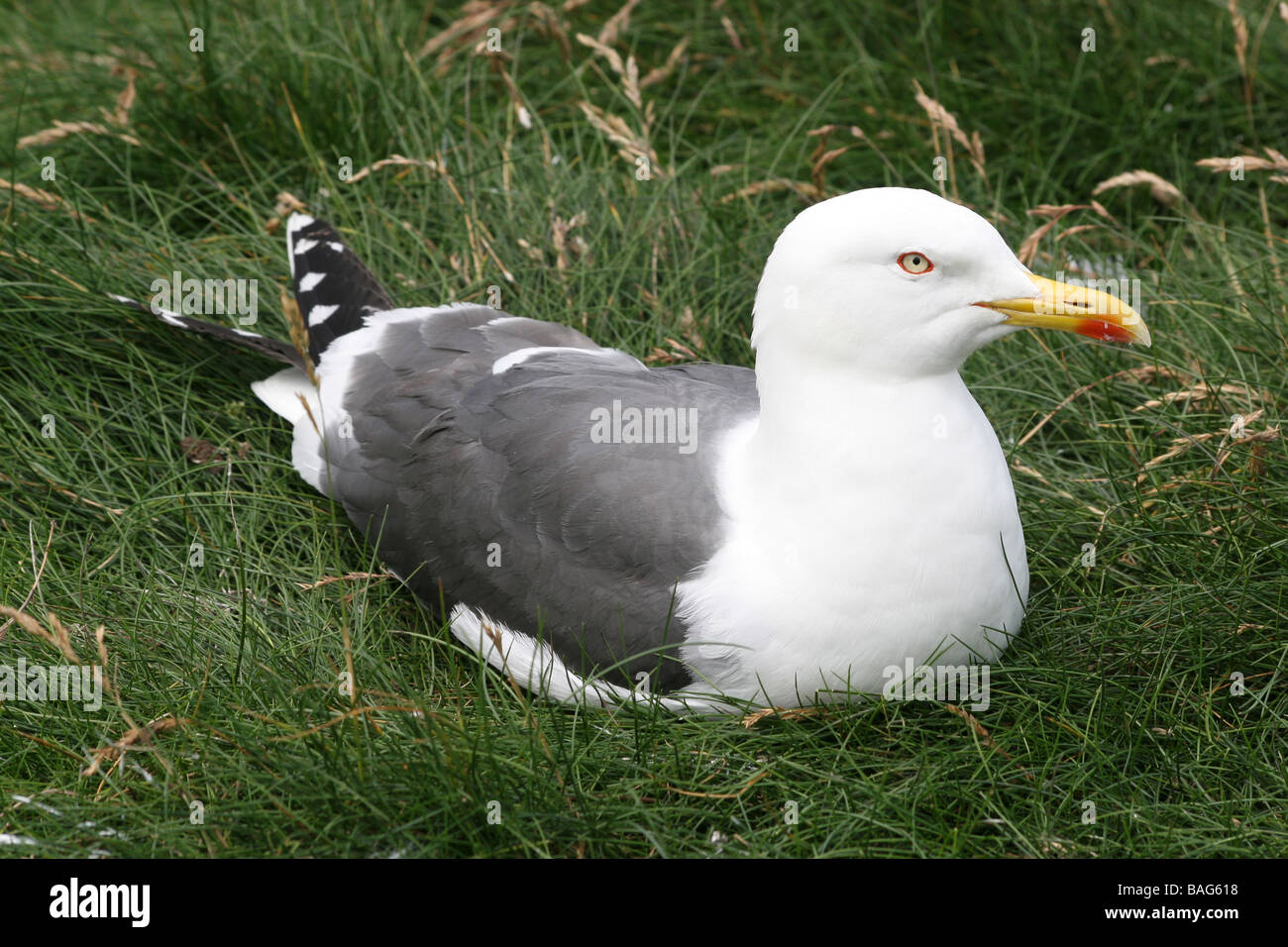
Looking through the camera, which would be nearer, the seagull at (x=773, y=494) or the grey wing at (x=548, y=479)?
the seagull at (x=773, y=494)

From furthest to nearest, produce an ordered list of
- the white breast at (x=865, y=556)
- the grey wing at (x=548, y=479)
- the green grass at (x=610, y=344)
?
1. the grey wing at (x=548, y=479)
2. the white breast at (x=865, y=556)
3. the green grass at (x=610, y=344)

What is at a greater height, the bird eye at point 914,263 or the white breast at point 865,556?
the bird eye at point 914,263

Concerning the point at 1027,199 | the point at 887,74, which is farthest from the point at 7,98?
the point at 1027,199

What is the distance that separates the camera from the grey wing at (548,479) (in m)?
3.66

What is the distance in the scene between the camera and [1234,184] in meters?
5.93

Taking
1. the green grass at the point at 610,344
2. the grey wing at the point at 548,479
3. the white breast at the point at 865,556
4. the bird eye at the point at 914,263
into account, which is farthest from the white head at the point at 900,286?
the green grass at the point at 610,344

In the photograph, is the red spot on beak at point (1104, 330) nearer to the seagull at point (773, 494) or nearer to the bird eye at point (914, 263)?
the seagull at point (773, 494)

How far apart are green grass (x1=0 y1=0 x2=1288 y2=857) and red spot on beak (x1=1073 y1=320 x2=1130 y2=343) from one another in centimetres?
77

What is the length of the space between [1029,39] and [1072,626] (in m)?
3.32

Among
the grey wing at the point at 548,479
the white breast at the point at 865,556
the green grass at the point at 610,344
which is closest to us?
the green grass at the point at 610,344

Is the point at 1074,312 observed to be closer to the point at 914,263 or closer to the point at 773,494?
the point at 914,263

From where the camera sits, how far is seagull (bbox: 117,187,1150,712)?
336cm

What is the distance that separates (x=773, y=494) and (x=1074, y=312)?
2.79ft

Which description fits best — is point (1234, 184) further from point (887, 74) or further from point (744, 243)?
point (744, 243)
